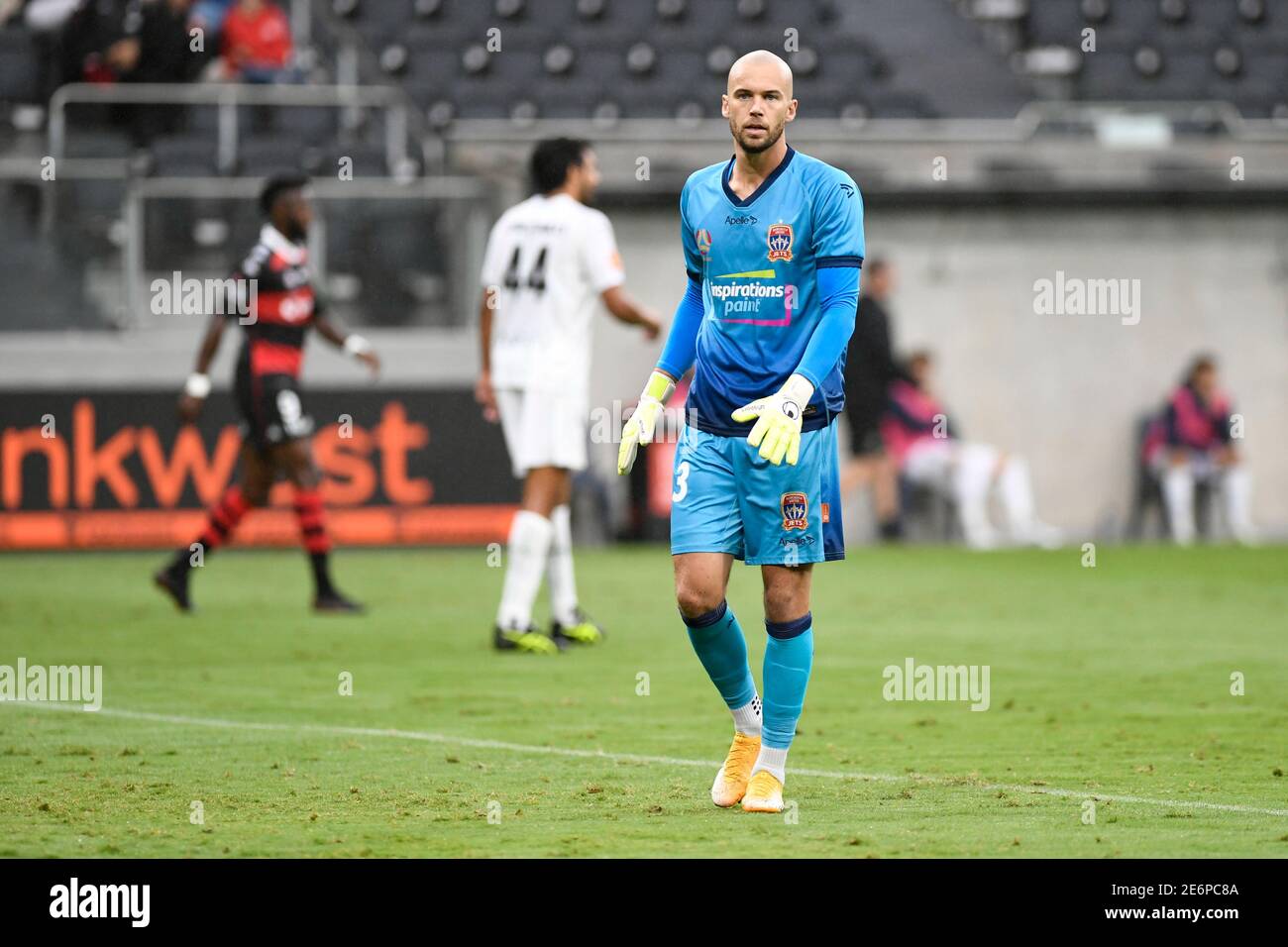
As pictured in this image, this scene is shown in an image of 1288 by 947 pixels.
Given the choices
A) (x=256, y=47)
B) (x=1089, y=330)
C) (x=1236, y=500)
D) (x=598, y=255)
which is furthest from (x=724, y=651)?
(x=1089, y=330)

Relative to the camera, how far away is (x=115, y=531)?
704 inches

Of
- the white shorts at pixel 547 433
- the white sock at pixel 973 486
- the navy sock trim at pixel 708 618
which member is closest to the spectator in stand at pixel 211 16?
the white sock at pixel 973 486

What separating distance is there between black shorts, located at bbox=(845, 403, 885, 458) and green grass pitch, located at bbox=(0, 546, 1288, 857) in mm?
4584

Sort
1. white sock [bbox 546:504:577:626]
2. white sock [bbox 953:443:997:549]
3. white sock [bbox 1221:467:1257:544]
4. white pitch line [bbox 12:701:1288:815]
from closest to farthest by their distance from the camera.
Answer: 1. white pitch line [bbox 12:701:1288:815]
2. white sock [bbox 546:504:577:626]
3. white sock [bbox 953:443:997:549]
4. white sock [bbox 1221:467:1257:544]

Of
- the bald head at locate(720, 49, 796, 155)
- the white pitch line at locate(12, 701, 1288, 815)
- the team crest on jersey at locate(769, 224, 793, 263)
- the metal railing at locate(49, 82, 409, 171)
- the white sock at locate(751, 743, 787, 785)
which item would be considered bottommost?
the white pitch line at locate(12, 701, 1288, 815)

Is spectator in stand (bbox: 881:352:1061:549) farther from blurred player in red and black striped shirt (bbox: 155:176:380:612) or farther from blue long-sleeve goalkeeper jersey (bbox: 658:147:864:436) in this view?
blue long-sleeve goalkeeper jersey (bbox: 658:147:864:436)

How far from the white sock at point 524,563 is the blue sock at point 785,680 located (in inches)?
165

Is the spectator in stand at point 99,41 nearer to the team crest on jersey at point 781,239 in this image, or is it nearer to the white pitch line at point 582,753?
the white pitch line at point 582,753

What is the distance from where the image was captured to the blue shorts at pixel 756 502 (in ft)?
21.2

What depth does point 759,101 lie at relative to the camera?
6.37 m

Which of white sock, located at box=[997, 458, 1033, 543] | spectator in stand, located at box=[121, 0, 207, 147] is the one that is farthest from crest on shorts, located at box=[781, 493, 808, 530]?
spectator in stand, located at box=[121, 0, 207, 147]

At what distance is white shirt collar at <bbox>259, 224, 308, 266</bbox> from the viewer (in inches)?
500

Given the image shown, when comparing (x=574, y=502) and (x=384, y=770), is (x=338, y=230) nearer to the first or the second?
(x=574, y=502)

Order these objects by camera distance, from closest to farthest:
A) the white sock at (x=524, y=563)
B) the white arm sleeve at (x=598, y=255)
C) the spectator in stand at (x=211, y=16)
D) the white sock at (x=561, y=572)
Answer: the white sock at (x=524, y=563) → the white arm sleeve at (x=598, y=255) → the white sock at (x=561, y=572) → the spectator in stand at (x=211, y=16)
